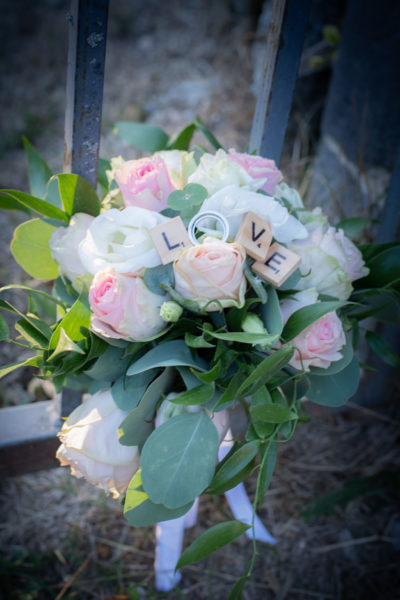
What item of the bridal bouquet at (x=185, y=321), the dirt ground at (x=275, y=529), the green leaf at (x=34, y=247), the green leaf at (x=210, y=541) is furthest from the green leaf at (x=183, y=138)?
the dirt ground at (x=275, y=529)

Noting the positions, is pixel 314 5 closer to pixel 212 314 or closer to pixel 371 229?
pixel 371 229

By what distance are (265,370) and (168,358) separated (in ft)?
0.40

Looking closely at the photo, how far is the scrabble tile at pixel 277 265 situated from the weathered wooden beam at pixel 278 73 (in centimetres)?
27

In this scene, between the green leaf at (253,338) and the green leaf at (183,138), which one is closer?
the green leaf at (253,338)

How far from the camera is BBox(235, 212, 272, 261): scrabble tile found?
1.92 ft

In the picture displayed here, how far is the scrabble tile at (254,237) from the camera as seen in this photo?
1.92 feet

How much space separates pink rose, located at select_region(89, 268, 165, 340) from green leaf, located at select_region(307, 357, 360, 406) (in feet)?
0.94

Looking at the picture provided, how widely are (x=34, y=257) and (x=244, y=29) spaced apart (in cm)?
242

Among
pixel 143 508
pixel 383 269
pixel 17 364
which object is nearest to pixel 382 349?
pixel 383 269

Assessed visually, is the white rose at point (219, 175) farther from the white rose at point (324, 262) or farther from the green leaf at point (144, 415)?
the green leaf at point (144, 415)

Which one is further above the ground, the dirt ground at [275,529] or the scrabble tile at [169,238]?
the scrabble tile at [169,238]

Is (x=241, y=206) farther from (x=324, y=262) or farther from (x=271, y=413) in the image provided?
(x=271, y=413)

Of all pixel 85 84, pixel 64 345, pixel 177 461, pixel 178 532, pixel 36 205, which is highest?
pixel 85 84

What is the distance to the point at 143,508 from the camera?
1.97 feet
